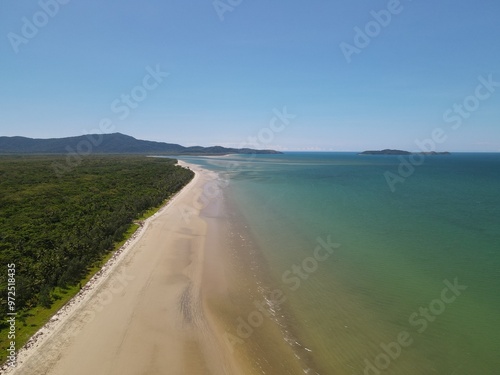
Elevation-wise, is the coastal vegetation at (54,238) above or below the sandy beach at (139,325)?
above

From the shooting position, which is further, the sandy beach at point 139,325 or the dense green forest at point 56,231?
the dense green forest at point 56,231

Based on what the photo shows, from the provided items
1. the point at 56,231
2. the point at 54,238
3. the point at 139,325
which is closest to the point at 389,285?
the point at 139,325

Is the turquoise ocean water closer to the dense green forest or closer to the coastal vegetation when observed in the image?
→ the coastal vegetation

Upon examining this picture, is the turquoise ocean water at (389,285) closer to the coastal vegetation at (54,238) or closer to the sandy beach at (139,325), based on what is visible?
the sandy beach at (139,325)

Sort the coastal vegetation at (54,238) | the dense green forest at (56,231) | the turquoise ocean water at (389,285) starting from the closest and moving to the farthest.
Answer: the turquoise ocean water at (389,285), the coastal vegetation at (54,238), the dense green forest at (56,231)

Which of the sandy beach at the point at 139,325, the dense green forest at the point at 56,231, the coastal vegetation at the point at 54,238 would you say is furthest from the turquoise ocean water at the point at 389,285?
the dense green forest at the point at 56,231

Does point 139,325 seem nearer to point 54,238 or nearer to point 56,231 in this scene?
point 54,238

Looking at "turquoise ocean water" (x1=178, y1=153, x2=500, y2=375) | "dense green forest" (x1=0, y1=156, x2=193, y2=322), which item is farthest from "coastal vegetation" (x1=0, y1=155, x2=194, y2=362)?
"turquoise ocean water" (x1=178, y1=153, x2=500, y2=375)

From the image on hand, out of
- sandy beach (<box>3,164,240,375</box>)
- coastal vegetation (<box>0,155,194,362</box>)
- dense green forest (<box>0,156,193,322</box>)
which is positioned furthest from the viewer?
dense green forest (<box>0,156,193,322</box>)
